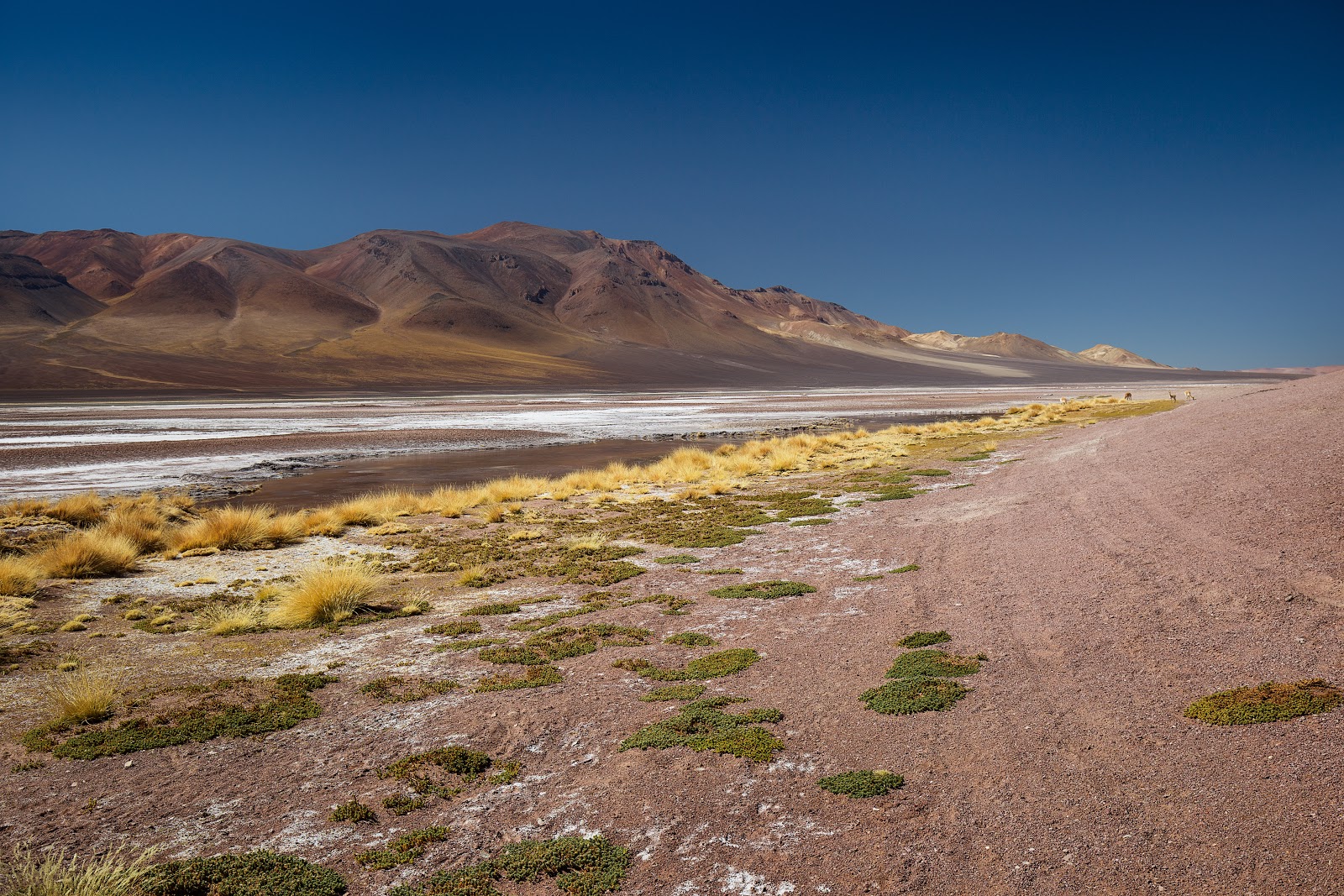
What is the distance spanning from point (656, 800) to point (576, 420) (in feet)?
162

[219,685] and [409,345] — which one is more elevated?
[409,345]

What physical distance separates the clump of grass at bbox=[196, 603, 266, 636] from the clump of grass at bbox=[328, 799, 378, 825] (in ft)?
19.1

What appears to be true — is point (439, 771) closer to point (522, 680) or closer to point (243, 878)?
point (243, 878)

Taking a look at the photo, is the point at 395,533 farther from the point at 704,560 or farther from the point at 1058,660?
the point at 1058,660

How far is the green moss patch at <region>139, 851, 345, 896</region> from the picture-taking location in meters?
4.63

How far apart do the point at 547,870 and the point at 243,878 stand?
196 cm

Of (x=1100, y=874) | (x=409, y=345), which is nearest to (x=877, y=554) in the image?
(x=1100, y=874)

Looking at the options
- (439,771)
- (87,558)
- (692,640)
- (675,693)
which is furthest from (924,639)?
(87,558)

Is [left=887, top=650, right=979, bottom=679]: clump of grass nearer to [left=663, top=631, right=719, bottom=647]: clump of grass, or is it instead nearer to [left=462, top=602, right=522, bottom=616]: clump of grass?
[left=663, top=631, right=719, bottom=647]: clump of grass

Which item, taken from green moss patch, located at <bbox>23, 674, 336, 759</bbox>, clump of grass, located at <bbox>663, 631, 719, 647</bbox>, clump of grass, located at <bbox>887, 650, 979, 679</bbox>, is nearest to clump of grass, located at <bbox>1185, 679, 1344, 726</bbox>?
clump of grass, located at <bbox>887, 650, 979, 679</bbox>

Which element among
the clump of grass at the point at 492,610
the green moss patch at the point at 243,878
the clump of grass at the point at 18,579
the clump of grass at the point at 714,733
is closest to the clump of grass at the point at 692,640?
the clump of grass at the point at 714,733

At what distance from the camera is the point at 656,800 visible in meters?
5.41

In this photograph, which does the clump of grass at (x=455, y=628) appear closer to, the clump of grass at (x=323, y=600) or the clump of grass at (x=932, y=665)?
the clump of grass at (x=323, y=600)

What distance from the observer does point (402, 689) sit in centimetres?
796
